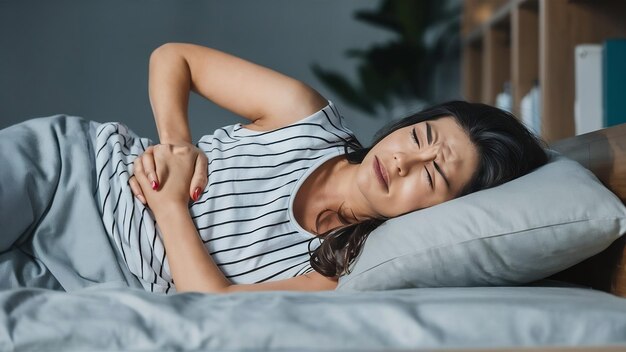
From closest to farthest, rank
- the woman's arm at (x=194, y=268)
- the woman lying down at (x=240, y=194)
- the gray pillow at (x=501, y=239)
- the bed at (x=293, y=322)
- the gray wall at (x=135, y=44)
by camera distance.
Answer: the bed at (x=293, y=322) < the gray pillow at (x=501, y=239) < the woman's arm at (x=194, y=268) < the woman lying down at (x=240, y=194) < the gray wall at (x=135, y=44)

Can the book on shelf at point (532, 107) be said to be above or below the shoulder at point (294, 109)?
below

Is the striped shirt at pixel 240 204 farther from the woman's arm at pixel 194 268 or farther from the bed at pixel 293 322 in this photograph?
the bed at pixel 293 322

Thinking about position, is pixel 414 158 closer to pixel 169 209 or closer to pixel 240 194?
pixel 240 194

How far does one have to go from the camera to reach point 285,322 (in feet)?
2.49

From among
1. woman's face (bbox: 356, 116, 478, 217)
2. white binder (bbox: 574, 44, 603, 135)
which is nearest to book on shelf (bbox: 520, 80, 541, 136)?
white binder (bbox: 574, 44, 603, 135)

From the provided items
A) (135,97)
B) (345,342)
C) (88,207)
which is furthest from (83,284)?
(135,97)

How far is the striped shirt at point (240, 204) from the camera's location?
1.37 m

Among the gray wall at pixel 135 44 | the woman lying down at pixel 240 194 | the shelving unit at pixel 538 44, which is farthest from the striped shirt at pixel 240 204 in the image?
the gray wall at pixel 135 44

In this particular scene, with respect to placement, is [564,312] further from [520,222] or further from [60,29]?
[60,29]

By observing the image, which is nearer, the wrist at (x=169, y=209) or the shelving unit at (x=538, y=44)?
the wrist at (x=169, y=209)

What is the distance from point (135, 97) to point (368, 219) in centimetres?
306

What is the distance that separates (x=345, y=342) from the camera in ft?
2.42

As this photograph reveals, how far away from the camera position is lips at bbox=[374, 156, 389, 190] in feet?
4.47

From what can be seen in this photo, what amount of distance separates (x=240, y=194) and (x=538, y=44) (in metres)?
1.90
